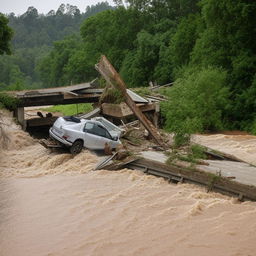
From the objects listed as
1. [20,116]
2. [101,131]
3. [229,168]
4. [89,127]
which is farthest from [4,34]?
[229,168]

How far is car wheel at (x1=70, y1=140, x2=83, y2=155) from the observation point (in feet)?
60.2

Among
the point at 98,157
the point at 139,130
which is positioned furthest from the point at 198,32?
the point at 98,157

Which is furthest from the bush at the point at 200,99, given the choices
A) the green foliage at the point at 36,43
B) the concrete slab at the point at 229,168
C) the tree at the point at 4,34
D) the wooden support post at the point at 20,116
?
the green foliage at the point at 36,43

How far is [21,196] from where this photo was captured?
14078mm

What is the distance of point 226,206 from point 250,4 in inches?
862

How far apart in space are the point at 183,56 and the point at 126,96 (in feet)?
74.0

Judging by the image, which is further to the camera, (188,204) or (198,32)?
(198,32)

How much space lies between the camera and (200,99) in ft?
97.0

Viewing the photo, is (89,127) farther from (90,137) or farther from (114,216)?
(114,216)

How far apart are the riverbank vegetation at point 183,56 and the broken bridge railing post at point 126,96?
106cm

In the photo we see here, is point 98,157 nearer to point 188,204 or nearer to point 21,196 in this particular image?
point 21,196

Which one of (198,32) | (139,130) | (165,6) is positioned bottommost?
(139,130)

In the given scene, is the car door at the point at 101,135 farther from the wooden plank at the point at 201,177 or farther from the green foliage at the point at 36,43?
the green foliage at the point at 36,43

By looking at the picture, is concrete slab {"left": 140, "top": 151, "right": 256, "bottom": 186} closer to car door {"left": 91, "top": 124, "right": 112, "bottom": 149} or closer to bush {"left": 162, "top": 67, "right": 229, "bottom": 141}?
car door {"left": 91, "top": 124, "right": 112, "bottom": 149}
